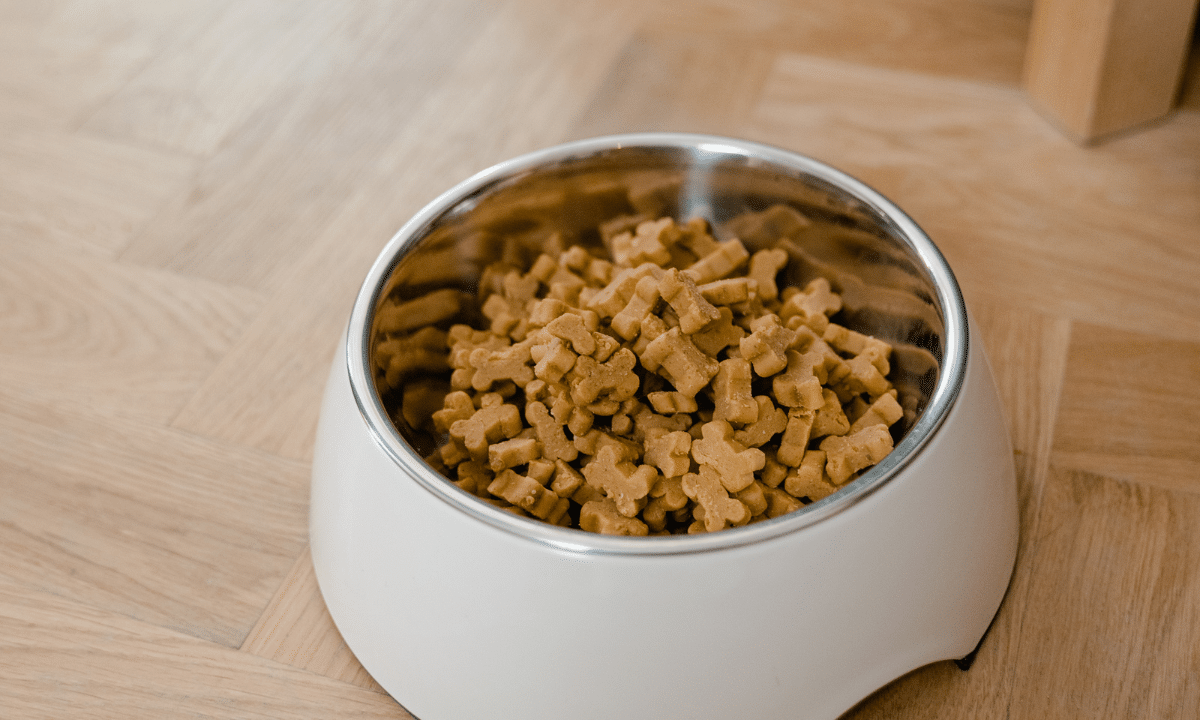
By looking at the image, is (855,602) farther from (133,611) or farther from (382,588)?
(133,611)

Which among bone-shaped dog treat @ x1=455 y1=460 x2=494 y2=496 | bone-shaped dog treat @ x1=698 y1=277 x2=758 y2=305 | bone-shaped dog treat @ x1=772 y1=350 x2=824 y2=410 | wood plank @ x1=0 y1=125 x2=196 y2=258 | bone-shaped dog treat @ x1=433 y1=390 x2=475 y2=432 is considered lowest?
wood plank @ x1=0 y1=125 x2=196 y2=258

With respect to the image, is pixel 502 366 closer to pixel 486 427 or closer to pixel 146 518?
pixel 486 427

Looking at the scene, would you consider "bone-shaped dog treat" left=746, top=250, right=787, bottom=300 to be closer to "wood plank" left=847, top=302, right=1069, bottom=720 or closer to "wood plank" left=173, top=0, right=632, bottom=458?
"wood plank" left=847, top=302, right=1069, bottom=720

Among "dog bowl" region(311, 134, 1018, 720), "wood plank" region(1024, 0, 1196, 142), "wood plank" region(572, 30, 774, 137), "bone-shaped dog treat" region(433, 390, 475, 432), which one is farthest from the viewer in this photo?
"wood plank" region(572, 30, 774, 137)

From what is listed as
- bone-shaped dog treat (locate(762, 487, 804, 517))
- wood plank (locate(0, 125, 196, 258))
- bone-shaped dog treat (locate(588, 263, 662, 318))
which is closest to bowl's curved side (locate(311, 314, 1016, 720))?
bone-shaped dog treat (locate(762, 487, 804, 517))

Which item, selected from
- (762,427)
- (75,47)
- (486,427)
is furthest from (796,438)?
(75,47)
